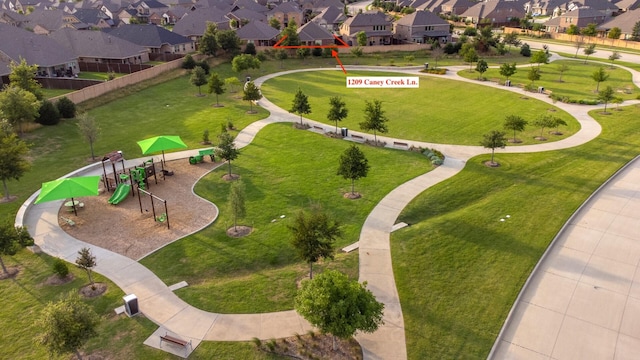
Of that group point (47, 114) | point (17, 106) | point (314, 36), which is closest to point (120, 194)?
point (17, 106)

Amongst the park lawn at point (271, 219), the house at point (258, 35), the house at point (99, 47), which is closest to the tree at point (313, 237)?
the park lawn at point (271, 219)

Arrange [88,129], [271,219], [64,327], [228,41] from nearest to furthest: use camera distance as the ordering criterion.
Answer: [64,327], [271,219], [88,129], [228,41]

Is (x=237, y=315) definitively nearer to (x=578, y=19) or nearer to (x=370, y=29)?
(x=370, y=29)

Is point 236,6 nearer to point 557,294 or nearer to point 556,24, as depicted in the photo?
point 556,24

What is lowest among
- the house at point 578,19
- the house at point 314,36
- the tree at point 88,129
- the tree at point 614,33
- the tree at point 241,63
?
the tree at point 88,129

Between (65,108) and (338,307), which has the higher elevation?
(65,108)

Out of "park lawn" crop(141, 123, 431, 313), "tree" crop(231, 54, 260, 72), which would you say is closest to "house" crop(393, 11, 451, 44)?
"tree" crop(231, 54, 260, 72)

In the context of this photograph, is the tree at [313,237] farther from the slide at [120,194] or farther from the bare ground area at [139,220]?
the slide at [120,194]

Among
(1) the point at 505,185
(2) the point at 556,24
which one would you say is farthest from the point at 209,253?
(2) the point at 556,24
